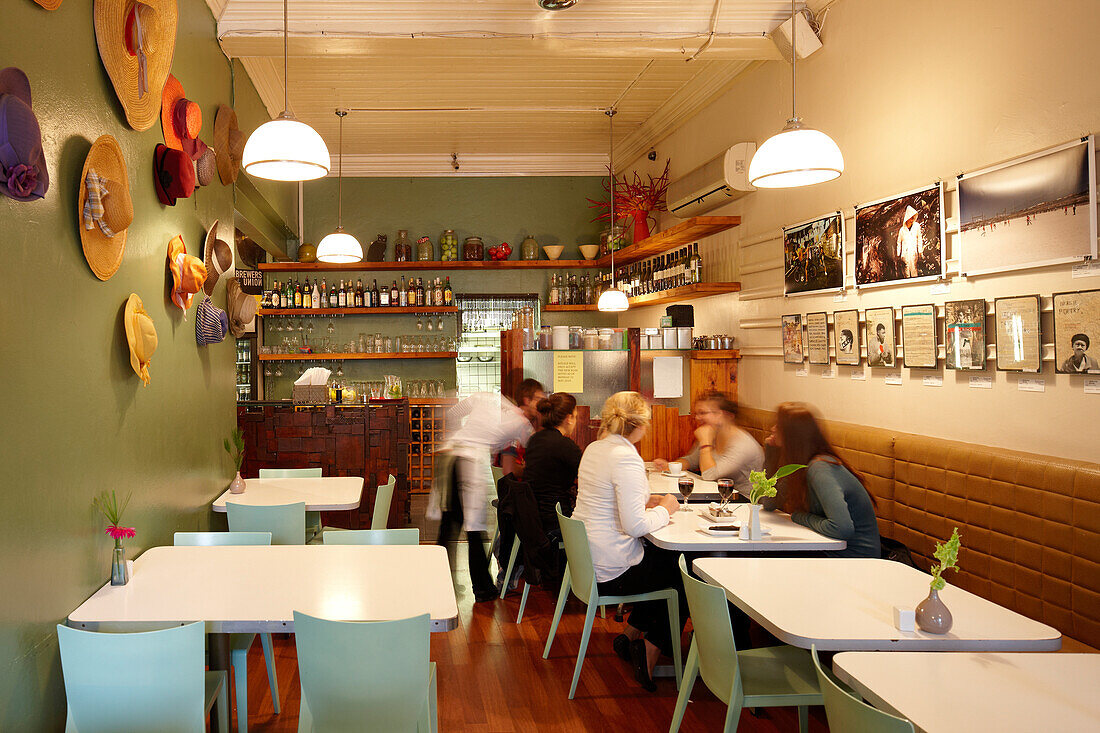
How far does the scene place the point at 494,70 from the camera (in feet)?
21.8

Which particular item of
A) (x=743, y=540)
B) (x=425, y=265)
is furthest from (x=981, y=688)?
(x=425, y=265)

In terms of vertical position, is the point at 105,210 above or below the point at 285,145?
below

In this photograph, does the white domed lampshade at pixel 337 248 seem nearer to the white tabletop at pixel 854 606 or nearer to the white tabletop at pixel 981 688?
the white tabletop at pixel 854 606

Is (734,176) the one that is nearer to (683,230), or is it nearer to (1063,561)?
(683,230)

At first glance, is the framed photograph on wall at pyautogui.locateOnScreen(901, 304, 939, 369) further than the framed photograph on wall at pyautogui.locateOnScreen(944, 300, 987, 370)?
Yes

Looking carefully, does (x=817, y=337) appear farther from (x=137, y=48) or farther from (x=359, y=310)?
(x=359, y=310)

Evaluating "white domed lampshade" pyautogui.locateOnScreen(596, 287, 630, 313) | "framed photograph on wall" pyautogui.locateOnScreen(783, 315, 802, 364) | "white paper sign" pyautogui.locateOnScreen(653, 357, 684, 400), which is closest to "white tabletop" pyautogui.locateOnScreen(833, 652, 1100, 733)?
"framed photograph on wall" pyautogui.locateOnScreen(783, 315, 802, 364)

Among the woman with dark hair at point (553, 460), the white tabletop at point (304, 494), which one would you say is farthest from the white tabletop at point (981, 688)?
the white tabletop at point (304, 494)

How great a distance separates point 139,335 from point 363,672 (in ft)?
6.38

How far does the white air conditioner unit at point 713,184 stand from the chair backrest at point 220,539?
13.7 feet

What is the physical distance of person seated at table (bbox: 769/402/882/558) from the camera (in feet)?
11.7

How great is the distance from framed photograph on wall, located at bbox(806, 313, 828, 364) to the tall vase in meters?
4.09

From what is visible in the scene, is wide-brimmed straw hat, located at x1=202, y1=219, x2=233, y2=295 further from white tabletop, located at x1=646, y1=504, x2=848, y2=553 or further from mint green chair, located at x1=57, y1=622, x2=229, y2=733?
white tabletop, located at x1=646, y1=504, x2=848, y2=553

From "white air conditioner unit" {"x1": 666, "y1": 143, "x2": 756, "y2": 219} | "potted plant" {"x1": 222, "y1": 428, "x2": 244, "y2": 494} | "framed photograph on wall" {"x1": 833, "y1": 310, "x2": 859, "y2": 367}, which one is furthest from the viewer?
"white air conditioner unit" {"x1": 666, "y1": 143, "x2": 756, "y2": 219}
